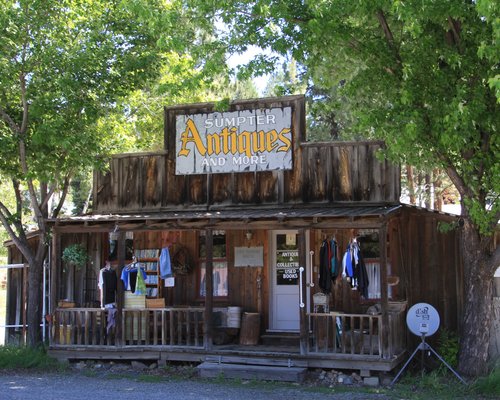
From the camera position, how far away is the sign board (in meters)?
14.2

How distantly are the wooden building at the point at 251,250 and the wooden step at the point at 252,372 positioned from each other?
244 mm

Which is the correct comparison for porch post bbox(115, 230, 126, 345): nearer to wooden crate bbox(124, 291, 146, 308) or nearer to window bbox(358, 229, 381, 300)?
wooden crate bbox(124, 291, 146, 308)

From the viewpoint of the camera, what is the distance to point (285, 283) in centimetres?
1407

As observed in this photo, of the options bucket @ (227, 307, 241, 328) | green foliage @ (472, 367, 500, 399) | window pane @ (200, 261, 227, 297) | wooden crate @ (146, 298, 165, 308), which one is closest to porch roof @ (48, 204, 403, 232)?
window pane @ (200, 261, 227, 297)

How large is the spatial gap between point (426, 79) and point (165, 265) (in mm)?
6448

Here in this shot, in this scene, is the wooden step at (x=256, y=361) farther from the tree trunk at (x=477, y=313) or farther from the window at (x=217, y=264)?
the tree trunk at (x=477, y=313)

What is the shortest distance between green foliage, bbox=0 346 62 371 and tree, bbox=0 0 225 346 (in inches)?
29.4

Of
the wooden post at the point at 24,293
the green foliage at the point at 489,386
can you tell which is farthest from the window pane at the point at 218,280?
the green foliage at the point at 489,386

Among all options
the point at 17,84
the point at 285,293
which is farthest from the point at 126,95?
the point at 285,293

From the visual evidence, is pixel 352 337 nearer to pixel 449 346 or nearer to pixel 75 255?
pixel 449 346

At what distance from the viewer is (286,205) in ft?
45.2

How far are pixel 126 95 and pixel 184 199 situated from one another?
2681 millimetres

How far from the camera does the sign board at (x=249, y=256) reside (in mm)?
14164

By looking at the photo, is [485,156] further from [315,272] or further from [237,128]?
[237,128]
